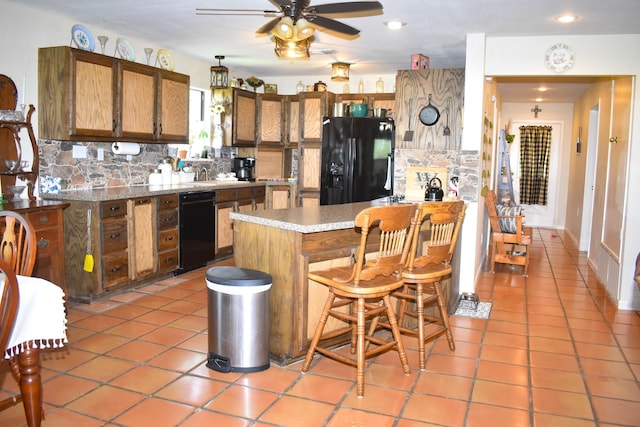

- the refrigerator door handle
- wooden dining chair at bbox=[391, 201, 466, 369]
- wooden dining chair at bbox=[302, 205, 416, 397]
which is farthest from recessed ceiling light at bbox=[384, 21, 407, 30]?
wooden dining chair at bbox=[302, 205, 416, 397]

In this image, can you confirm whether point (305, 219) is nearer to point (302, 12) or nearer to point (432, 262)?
point (432, 262)

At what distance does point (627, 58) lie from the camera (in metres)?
4.56

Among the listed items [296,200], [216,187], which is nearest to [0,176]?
[216,187]

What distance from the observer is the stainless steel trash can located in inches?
115

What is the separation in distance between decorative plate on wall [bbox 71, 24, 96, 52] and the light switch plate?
2.92 feet

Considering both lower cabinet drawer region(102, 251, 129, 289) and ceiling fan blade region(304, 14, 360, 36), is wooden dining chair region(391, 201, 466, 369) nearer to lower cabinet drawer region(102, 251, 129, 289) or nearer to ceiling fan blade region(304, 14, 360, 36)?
ceiling fan blade region(304, 14, 360, 36)

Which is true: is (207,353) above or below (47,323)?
below

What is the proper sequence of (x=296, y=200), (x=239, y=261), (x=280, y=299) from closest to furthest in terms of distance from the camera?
(x=280, y=299) → (x=239, y=261) → (x=296, y=200)

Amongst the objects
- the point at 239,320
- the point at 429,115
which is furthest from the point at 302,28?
the point at 429,115

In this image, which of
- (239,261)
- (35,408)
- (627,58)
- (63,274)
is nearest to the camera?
(35,408)

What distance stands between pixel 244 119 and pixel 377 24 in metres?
2.76

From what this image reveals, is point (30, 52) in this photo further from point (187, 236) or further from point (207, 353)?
point (207, 353)

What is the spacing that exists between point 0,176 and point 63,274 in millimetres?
978

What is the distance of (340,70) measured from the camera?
6.57 m
